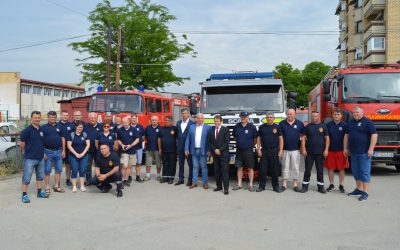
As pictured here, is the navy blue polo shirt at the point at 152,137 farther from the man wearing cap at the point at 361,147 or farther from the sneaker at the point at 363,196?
the sneaker at the point at 363,196

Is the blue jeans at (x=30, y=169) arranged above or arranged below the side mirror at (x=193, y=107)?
below

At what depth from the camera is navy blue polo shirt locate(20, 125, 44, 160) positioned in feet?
27.0

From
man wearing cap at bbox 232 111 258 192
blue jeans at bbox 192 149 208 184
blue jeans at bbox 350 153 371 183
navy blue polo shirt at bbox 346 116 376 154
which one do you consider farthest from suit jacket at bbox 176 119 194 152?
blue jeans at bbox 350 153 371 183

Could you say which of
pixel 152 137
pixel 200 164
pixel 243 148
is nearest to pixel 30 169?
pixel 152 137

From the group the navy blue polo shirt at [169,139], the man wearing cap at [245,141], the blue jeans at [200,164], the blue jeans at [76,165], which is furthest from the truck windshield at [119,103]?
the man wearing cap at [245,141]

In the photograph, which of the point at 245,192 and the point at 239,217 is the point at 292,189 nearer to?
the point at 245,192

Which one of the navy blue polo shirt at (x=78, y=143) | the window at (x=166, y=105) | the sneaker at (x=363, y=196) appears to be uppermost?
the window at (x=166, y=105)

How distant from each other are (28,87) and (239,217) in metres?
62.8

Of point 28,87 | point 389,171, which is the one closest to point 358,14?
point 389,171

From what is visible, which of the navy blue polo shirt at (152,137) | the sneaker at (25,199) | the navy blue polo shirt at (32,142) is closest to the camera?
the sneaker at (25,199)

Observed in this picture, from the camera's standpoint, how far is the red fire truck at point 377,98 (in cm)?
1122

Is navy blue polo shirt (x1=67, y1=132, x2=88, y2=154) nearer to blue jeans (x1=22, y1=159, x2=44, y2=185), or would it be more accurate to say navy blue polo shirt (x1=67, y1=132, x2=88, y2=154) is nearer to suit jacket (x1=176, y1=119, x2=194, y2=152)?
blue jeans (x1=22, y1=159, x2=44, y2=185)

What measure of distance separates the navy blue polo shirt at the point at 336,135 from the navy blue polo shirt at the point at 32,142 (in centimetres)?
614

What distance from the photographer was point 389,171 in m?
12.7
